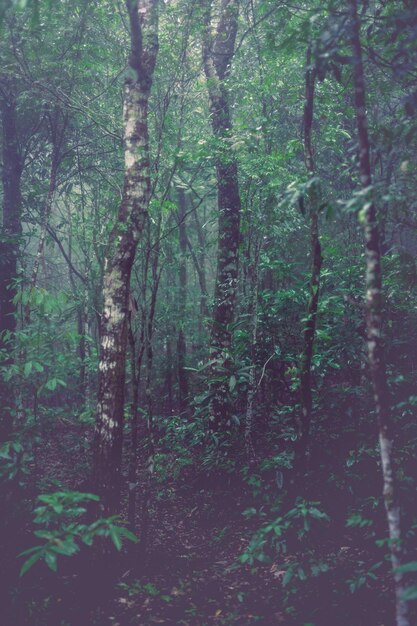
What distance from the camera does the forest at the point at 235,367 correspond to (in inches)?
195

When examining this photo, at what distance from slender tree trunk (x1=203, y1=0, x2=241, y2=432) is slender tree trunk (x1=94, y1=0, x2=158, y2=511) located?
179 centimetres

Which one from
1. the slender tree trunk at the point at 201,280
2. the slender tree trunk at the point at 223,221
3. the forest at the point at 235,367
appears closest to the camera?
the forest at the point at 235,367

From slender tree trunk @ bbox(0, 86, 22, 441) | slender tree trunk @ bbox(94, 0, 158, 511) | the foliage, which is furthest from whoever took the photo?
slender tree trunk @ bbox(0, 86, 22, 441)

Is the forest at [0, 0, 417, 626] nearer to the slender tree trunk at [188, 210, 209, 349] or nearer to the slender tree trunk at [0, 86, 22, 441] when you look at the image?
the slender tree trunk at [0, 86, 22, 441]

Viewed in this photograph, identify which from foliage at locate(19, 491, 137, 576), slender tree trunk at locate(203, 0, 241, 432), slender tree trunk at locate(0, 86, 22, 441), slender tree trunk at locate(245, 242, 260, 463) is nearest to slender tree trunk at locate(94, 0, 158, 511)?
foliage at locate(19, 491, 137, 576)

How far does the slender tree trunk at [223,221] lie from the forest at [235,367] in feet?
0.12

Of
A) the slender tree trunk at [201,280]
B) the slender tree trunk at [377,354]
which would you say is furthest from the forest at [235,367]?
the slender tree trunk at [201,280]

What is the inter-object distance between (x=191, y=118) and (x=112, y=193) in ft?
12.6

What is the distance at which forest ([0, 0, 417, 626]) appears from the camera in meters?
4.95

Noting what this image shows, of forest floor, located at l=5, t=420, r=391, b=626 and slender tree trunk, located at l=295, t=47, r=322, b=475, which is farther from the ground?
slender tree trunk, located at l=295, t=47, r=322, b=475

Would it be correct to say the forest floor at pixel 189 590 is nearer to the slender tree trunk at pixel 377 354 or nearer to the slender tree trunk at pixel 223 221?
the slender tree trunk at pixel 377 354

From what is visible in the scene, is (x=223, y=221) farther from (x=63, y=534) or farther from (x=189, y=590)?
(x=63, y=534)

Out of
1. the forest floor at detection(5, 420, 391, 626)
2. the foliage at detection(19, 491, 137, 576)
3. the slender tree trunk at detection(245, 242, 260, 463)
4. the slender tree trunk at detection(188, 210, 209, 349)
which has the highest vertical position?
the slender tree trunk at detection(188, 210, 209, 349)

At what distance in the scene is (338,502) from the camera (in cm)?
668
